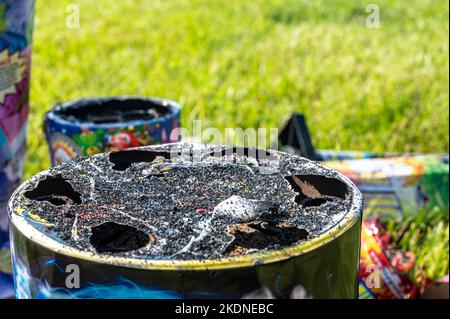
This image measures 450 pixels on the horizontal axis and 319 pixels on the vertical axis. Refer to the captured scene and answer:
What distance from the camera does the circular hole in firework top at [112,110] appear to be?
82.7 inches

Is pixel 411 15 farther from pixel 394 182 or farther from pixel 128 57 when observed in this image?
pixel 394 182

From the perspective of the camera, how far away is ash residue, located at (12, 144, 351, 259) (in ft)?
3.39

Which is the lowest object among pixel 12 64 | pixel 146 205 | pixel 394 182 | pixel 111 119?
pixel 394 182

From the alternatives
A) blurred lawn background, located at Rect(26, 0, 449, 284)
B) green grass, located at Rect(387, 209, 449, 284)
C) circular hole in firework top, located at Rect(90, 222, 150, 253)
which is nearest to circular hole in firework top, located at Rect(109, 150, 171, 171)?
circular hole in firework top, located at Rect(90, 222, 150, 253)

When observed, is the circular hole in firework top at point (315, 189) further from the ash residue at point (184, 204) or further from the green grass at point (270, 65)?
the green grass at point (270, 65)

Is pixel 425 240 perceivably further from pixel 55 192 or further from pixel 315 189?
pixel 55 192

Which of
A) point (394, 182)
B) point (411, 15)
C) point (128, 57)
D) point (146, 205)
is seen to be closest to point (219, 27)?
point (128, 57)

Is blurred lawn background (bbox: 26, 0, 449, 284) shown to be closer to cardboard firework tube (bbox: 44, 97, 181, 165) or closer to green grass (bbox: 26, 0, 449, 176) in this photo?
green grass (bbox: 26, 0, 449, 176)

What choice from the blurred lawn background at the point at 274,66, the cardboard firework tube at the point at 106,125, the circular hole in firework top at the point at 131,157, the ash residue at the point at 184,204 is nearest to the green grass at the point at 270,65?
the blurred lawn background at the point at 274,66

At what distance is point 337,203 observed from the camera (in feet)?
3.75

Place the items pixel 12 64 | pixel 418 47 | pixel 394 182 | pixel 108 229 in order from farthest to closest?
pixel 418 47, pixel 394 182, pixel 12 64, pixel 108 229

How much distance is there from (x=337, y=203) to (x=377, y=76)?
3.14m

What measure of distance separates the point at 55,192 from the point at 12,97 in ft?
2.05

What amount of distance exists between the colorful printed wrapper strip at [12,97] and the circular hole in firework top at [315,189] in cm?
86
